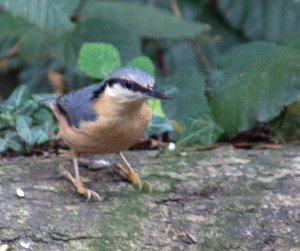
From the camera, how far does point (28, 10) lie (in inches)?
146

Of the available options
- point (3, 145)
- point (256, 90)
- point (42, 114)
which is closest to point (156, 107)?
point (42, 114)

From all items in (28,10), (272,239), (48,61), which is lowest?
(48,61)

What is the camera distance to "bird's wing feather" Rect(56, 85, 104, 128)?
2955 mm

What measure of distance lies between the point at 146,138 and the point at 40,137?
19.0 inches

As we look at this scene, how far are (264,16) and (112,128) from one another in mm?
2006

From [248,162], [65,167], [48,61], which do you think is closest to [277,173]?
[248,162]

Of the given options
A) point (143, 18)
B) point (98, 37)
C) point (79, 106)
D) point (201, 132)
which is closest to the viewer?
point (79, 106)

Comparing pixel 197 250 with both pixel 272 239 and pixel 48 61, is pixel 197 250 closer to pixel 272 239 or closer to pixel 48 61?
pixel 272 239

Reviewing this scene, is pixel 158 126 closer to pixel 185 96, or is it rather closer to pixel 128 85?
pixel 185 96

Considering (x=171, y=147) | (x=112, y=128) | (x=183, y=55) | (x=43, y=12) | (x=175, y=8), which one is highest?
(x=43, y=12)

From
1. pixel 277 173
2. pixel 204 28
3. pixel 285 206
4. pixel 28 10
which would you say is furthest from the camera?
pixel 204 28

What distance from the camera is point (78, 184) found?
2.99 metres

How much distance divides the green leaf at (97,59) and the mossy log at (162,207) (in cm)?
56

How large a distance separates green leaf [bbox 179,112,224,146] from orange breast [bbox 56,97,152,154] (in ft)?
2.15
